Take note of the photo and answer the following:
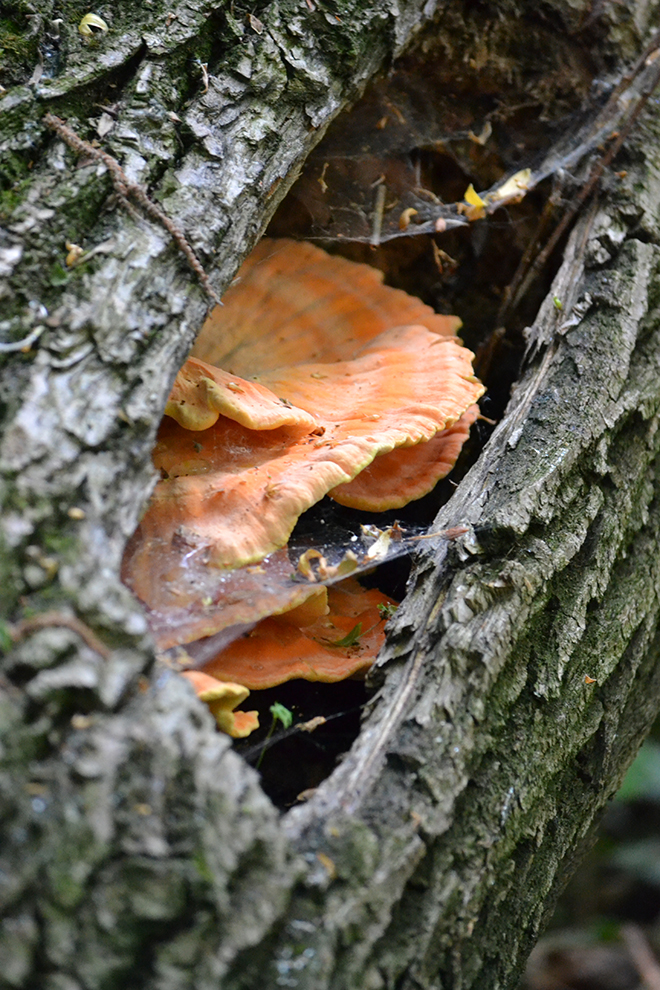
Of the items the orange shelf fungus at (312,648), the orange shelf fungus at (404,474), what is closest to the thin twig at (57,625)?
the orange shelf fungus at (312,648)

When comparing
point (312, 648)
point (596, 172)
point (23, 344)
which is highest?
point (596, 172)

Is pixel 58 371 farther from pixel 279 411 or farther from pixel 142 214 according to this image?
pixel 279 411

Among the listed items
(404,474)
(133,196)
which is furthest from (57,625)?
(404,474)

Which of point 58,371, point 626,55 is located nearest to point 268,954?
point 58,371

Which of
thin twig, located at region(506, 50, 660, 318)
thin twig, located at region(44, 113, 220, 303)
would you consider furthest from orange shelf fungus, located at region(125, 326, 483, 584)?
thin twig, located at region(506, 50, 660, 318)

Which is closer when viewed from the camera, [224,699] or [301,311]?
[224,699]

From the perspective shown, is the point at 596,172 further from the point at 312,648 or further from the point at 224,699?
the point at 224,699
